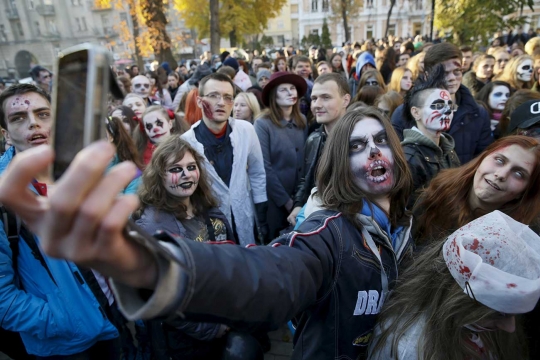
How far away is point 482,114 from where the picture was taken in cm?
344

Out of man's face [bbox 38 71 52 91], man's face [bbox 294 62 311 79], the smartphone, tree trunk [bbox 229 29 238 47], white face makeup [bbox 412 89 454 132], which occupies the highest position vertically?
tree trunk [bbox 229 29 238 47]

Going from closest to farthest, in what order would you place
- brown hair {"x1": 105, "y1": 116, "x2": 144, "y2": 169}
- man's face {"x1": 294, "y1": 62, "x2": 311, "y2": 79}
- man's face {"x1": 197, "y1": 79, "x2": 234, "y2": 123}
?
brown hair {"x1": 105, "y1": 116, "x2": 144, "y2": 169}, man's face {"x1": 197, "y1": 79, "x2": 234, "y2": 123}, man's face {"x1": 294, "y1": 62, "x2": 311, "y2": 79}

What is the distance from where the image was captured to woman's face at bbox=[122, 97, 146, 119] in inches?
177

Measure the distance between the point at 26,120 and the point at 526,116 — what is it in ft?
11.9

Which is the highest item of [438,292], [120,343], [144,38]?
[144,38]

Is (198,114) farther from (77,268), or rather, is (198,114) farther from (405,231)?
(405,231)

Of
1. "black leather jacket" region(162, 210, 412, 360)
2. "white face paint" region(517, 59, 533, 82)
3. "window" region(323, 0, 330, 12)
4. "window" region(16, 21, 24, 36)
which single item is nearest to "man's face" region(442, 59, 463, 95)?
"white face paint" region(517, 59, 533, 82)

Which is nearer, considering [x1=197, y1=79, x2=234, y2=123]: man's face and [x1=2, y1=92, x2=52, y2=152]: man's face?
[x1=2, y1=92, x2=52, y2=152]: man's face

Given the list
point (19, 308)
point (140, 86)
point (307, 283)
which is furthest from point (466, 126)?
point (140, 86)

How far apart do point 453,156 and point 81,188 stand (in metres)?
3.01

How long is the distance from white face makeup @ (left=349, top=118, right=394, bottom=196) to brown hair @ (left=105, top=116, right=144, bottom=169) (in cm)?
211

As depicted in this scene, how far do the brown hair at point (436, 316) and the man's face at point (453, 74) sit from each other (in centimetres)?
254

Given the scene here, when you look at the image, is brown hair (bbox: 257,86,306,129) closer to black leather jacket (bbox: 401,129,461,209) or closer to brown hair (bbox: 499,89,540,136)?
black leather jacket (bbox: 401,129,461,209)

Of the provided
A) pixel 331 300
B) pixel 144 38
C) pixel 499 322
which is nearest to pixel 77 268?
pixel 331 300
